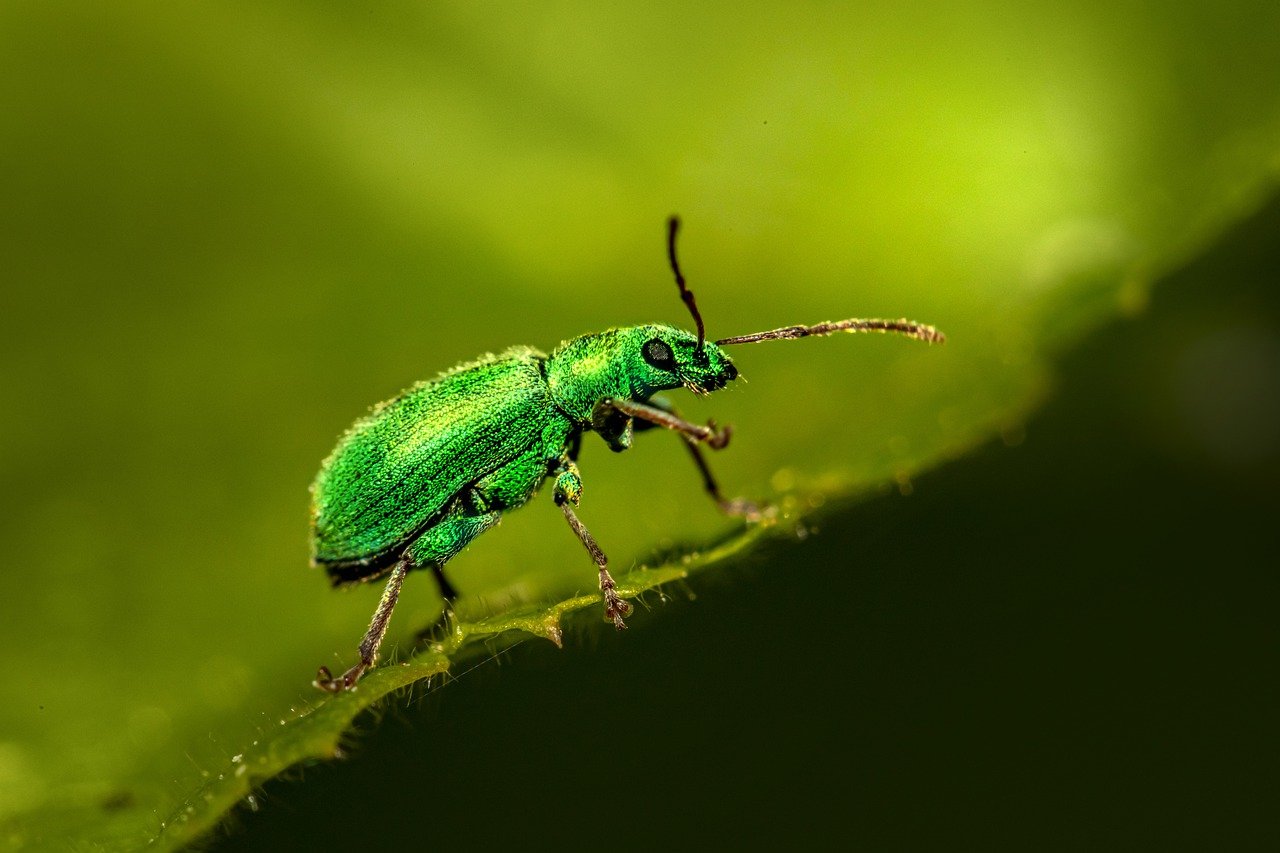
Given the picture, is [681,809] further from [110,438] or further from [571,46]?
[571,46]

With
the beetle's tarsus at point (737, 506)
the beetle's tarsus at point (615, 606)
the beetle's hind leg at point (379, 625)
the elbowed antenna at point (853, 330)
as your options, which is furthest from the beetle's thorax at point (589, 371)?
the beetle's tarsus at point (615, 606)

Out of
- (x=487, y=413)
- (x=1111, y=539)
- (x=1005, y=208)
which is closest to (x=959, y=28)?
(x=1005, y=208)

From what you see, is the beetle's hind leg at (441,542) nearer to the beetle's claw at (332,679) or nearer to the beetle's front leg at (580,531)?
the beetle's front leg at (580,531)

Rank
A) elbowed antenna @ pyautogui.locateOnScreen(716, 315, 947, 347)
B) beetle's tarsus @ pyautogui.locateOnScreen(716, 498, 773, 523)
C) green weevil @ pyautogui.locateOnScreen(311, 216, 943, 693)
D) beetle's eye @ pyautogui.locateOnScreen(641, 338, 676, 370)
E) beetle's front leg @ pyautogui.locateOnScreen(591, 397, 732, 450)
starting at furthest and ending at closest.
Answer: beetle's eye @ pyautogui.locateOnScreen(641, 338, 676, 370) < green weevil @ pyautogui.locateOnScreen(311, 216, 943, 693) < beetle's front leg @ pyautogui.locateOnScreen(591, 397, 732, 450) < elbowed antenna @ pyautogui.locateOnScreen(716, 315, 947, 347) < beetle's tarsus @ pyautogui.locateOnScreen(716, 498, 773, 523)

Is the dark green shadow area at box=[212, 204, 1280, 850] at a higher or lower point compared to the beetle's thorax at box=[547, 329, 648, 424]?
lower

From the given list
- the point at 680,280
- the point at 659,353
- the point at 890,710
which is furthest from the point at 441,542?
the point at 890,710

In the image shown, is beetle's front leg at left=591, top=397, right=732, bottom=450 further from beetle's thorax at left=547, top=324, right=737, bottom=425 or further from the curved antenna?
the curved antenna

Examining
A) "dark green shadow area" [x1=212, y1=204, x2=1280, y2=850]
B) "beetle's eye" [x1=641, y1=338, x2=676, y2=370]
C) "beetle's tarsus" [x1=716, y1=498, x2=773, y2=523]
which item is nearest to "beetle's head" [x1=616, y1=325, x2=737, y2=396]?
"beetle's eye" [x1=641, y1=338, x2=676, y2=370]

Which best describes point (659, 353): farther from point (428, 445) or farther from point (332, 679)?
point (332, 679)
